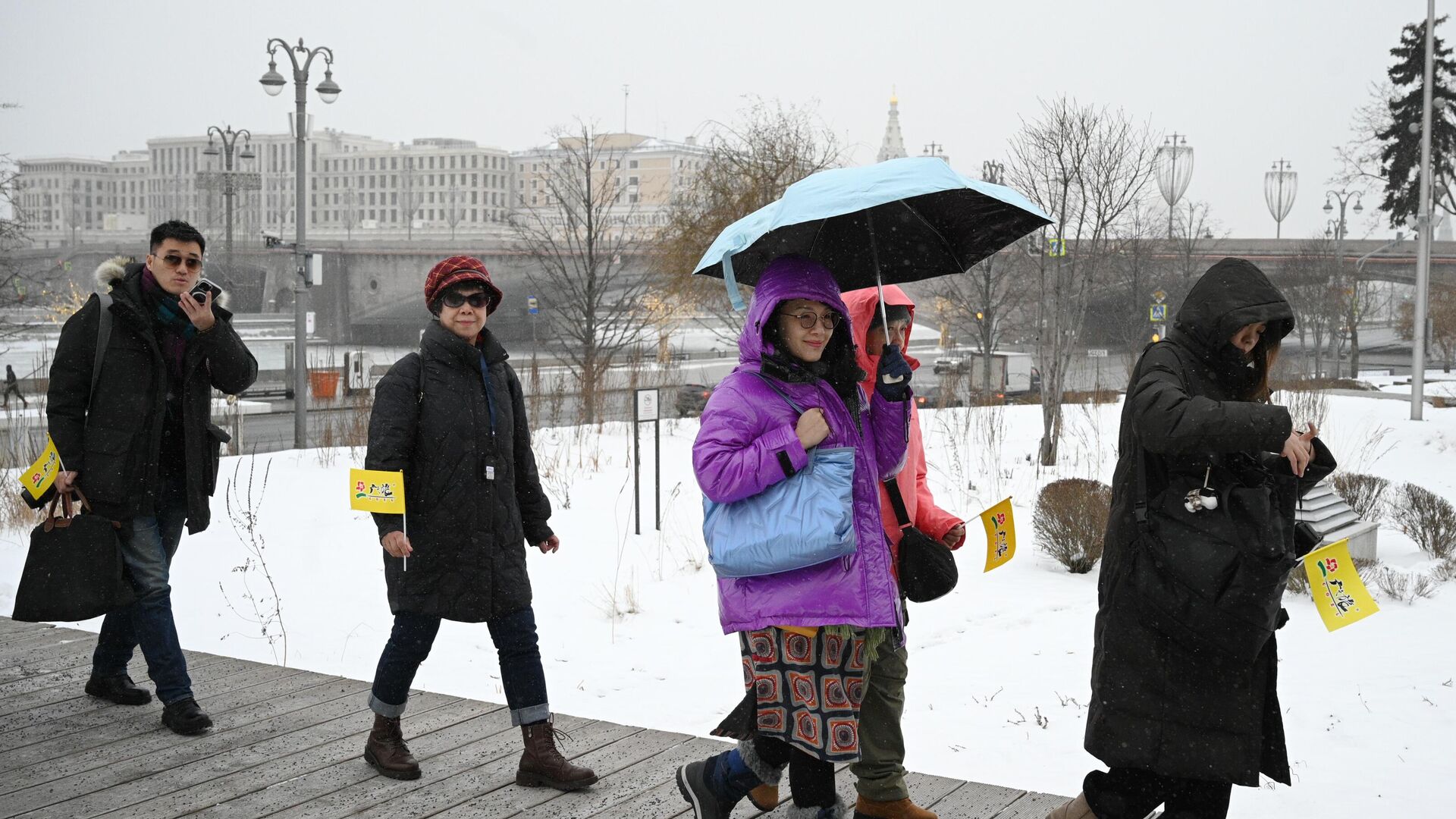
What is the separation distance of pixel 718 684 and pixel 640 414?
424cm

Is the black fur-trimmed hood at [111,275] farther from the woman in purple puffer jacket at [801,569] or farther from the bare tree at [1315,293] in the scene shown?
the bare tree at [1315,293]

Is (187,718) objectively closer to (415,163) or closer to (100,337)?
(100,337)

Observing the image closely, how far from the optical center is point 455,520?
3881 mm

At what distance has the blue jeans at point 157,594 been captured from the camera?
4.38 m

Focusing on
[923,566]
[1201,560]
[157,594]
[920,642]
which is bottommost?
[920,642]

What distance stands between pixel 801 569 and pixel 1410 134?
39.8 meters

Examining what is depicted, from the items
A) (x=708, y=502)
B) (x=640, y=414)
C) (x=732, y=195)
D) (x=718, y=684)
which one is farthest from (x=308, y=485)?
(x=732, y=195)

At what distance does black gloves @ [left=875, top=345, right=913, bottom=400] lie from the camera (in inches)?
129

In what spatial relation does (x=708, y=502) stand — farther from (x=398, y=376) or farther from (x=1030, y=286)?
(x=1030, y=286)

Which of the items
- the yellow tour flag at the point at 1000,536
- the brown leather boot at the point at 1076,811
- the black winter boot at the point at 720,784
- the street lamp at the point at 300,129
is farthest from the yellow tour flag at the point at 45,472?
the street lamp at the point at 300,129

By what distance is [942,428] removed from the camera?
1464 cm

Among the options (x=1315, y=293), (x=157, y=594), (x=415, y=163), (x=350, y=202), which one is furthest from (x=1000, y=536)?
(x=415, y=163)

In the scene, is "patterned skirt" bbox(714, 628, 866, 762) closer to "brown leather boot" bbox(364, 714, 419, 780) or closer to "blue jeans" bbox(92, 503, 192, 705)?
"brown leather boot" bbox(364, 714, 419, 780)

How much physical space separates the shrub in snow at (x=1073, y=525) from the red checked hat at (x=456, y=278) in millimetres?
5733
